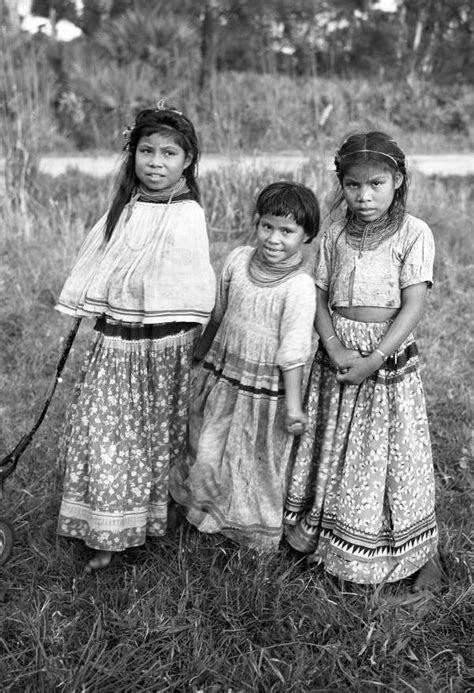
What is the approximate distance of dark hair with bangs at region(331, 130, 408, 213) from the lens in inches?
80.0

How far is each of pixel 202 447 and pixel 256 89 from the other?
8.97 metres

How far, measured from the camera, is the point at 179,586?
2264 mm

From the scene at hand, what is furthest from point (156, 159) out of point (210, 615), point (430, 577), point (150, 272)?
point (430, 577)

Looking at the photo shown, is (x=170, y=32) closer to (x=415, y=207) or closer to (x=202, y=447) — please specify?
(x=415, y=207)

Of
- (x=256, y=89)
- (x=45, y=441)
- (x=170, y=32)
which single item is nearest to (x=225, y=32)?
(x=170, y=32)

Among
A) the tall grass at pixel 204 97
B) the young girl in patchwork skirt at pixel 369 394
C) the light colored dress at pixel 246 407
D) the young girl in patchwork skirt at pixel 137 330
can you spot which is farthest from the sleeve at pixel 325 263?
the tall grass at pixel 204 97

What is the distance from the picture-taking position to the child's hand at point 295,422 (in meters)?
2.12

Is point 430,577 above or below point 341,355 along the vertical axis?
below

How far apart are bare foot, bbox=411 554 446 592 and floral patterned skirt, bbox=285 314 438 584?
4 cm

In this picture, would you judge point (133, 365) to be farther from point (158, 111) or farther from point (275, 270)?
point (158, 111)

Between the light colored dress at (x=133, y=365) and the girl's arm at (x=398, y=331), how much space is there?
1.74 ft

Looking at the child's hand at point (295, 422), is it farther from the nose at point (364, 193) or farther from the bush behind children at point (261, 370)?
the nose at point (364, 193)

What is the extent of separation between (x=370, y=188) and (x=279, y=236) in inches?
12.1

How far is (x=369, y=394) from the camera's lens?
86.1 inches
